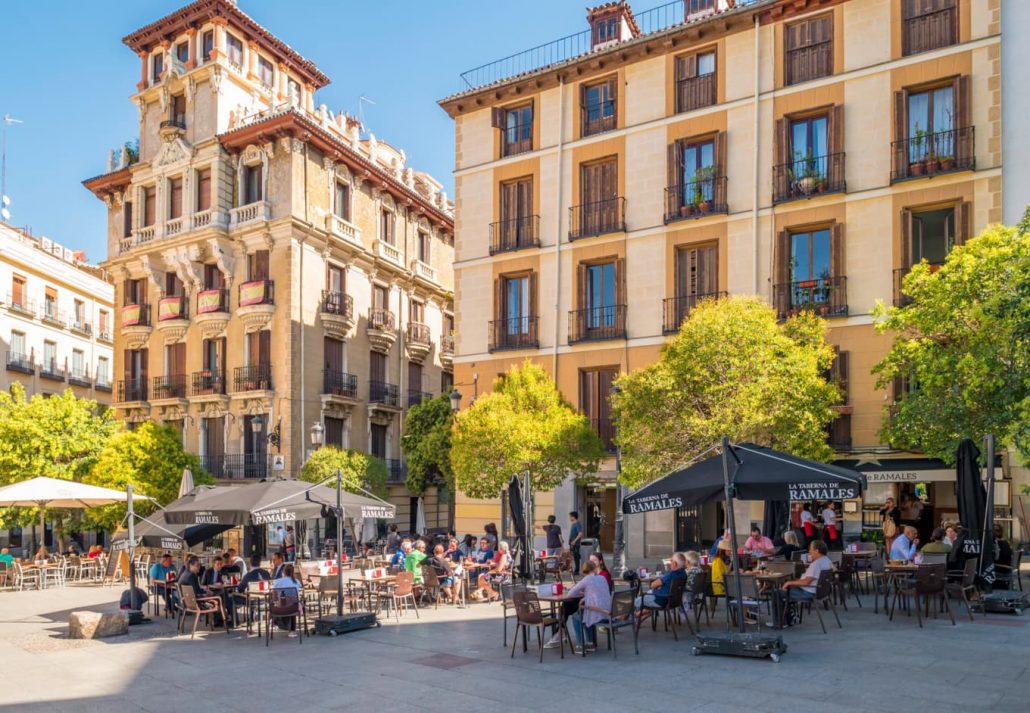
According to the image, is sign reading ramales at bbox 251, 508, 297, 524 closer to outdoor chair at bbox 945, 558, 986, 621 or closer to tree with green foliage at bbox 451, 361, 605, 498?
tree with green foliage at bbox 451, 361, 605, 498

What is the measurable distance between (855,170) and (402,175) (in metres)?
28.2

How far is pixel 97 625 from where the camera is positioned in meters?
15.5

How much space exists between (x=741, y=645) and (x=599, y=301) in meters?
18.2

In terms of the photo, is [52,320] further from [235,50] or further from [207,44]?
[235,50]

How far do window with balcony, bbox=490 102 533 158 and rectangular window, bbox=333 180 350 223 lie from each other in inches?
501

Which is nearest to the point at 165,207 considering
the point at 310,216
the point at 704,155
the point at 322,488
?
the point at 310,216

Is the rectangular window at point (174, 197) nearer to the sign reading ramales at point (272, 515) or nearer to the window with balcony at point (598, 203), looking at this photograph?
the window with balcony at point (598, 203)

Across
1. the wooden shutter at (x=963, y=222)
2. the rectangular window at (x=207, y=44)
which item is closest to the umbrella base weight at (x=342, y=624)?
the wooden shutter at (x=963, y=222)

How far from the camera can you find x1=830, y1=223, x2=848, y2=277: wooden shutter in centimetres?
2486

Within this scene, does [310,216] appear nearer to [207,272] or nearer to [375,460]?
[207,272]

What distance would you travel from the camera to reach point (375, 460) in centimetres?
3816

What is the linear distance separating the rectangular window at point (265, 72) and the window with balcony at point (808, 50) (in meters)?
26.3

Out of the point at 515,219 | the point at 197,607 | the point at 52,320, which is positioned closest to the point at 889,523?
the point at 197,607

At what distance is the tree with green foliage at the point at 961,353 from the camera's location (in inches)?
702
